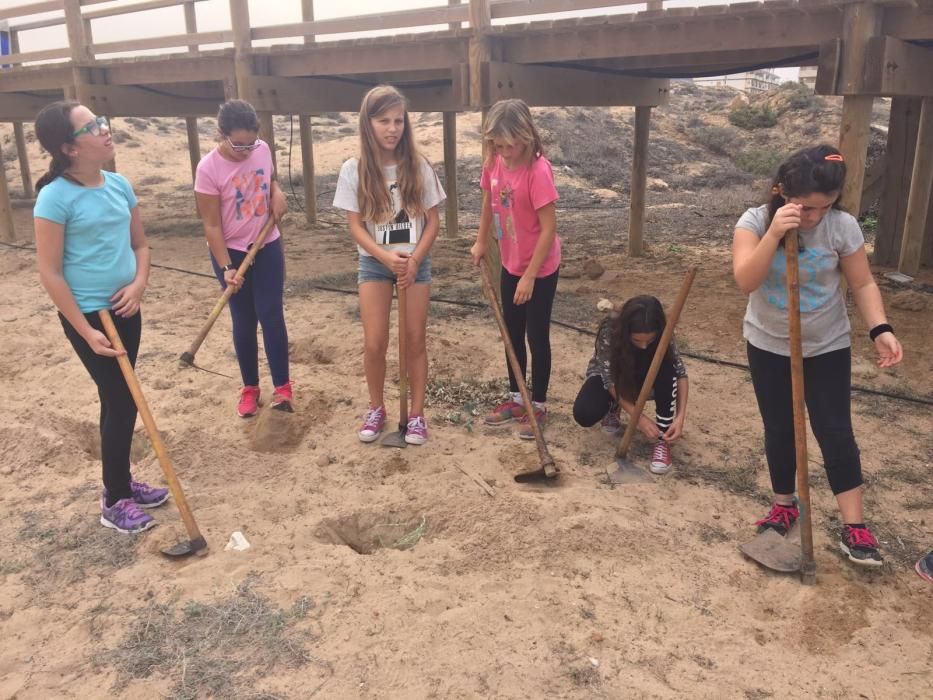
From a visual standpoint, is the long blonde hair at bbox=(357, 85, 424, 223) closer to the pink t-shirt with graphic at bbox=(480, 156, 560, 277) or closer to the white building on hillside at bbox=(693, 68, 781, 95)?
the pink t-shirt with graphic at bbox=(480, 156, 560, 277)

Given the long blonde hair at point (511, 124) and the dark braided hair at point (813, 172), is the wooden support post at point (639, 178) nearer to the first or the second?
the long blonde hair at point (511, 124)

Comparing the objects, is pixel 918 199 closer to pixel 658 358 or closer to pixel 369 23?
pixel 658 358

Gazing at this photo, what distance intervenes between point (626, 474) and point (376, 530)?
48.9 inches

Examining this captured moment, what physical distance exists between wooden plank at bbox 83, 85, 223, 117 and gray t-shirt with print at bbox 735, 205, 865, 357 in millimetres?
9192

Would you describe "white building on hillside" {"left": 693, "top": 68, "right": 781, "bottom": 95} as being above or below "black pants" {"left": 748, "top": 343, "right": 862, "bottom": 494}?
above

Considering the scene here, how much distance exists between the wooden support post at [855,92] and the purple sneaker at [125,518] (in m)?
4.21

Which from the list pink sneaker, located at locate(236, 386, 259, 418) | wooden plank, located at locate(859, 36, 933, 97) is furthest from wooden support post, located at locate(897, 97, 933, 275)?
pink sneaker, located at locate(236, 386, 259, 418)

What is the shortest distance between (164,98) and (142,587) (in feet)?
31.2

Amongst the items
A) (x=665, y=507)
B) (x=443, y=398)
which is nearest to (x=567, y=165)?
(x=443, y=398)

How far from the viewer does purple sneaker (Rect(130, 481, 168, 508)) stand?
128 inches

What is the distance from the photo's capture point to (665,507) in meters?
3.25

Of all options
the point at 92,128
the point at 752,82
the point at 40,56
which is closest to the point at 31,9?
the point at 40,56

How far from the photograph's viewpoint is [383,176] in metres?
3.46

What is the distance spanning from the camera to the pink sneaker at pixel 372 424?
3840 millimetres
